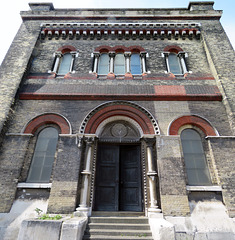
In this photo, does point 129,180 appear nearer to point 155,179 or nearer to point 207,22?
point 155,179

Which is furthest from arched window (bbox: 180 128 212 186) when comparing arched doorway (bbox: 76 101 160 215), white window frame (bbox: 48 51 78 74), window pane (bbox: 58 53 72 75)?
window pane (bbox: 58 53 72 75)

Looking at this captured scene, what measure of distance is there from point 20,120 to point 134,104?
4.84 metres

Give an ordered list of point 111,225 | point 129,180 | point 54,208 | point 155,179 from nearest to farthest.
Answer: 1. point 111,225
2. point 54,208
3. point 155,179
4. point 129,180

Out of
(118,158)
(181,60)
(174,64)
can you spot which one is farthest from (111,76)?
(118,158)

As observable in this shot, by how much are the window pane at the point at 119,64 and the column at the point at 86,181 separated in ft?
13.0

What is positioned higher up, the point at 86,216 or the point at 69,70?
the point at 69,70

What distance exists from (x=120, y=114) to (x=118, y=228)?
413 cm

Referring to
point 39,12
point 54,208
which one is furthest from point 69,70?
point 54,208

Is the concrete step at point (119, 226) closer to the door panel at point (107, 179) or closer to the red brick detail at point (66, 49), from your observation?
the door panel at point (107, 179)

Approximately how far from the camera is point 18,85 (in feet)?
25.4

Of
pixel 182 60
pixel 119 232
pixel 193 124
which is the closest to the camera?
pixel 119 232

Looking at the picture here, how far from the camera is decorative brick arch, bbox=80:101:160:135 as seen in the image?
22.9ft

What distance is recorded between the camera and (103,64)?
916 centimetres

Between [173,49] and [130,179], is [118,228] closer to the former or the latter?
[130,179]
